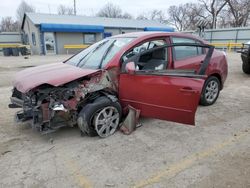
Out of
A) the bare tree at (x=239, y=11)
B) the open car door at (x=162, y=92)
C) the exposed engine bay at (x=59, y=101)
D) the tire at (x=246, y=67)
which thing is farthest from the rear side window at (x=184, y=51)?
the bare tree at (x=239, y=11)

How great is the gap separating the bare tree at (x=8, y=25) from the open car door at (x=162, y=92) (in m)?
57.8

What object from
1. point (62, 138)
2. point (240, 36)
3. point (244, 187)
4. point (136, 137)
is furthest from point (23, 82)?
point (240, 36)

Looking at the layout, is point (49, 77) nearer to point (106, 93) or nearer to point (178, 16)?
point (106, 93)

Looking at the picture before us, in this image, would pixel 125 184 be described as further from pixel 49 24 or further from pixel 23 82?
pixel 49 24

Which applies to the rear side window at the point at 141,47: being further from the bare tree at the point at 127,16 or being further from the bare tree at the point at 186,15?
the bare tree at the point at 127,16

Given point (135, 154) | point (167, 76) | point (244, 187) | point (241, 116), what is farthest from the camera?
point (241, 116)

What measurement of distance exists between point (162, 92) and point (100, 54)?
141 cm

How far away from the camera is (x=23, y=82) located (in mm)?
3619

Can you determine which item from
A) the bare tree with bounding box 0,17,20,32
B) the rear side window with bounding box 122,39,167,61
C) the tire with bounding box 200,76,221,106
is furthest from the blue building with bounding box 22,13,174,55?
the bare tree with bounding box 0,17,20,32

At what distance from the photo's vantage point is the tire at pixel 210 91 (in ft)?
16.6

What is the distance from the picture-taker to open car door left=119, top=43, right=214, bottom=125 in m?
3.39

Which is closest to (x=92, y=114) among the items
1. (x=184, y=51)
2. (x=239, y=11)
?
(x=184, y=51)

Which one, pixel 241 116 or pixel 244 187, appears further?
pixel 241 116

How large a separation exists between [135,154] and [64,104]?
1273mm
